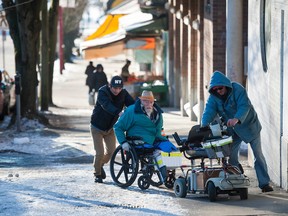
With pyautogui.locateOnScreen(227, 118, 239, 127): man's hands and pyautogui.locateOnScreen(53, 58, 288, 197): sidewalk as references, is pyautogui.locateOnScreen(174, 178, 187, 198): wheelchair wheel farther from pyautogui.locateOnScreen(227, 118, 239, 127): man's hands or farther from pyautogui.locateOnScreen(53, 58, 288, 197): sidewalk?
pyautogui.locateOnScreen(53, 58, 288, 197): sidewalk

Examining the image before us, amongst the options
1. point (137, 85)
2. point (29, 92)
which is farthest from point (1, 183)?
point (137, 85)

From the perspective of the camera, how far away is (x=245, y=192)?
11.4 meters

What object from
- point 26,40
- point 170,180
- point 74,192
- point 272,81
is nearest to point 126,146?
point 170,180

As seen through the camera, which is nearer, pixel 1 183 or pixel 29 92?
pixel 1 183

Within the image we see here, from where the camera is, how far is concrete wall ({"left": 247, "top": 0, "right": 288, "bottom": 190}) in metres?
12.0

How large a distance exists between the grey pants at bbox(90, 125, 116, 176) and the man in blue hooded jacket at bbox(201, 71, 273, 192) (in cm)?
207

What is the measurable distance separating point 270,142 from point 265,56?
1266 millimetres

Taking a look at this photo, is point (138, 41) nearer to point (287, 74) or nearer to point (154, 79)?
point (154, 79)

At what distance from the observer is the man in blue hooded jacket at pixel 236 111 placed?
11.6 meters

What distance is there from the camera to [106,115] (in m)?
13.3

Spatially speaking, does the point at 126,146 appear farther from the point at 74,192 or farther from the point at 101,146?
the point at 101,146

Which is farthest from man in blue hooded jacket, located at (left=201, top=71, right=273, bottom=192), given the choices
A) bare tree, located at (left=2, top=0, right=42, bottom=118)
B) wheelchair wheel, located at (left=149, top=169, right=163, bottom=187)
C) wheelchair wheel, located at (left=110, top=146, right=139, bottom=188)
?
bare tree, located at (left=2, top=0, right=42, bottom=118)

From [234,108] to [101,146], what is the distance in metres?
2.46

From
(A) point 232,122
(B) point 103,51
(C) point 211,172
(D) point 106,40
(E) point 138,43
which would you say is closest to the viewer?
(A) point 232,122
